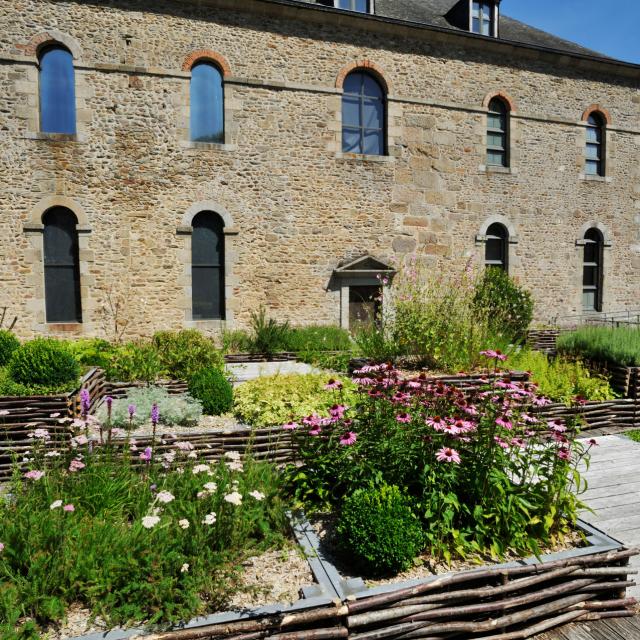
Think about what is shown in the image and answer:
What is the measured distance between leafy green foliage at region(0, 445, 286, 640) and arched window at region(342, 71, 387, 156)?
10.5m

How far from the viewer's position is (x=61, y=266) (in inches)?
411

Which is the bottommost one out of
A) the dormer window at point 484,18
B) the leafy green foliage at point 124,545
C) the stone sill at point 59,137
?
the leafy green foliage at point 124,545

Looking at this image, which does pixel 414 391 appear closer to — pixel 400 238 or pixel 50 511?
pixel 50 511

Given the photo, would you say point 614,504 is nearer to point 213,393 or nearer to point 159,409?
point 213,393

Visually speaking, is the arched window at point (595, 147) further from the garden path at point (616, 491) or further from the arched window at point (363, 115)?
the garden path at point (616, 491)

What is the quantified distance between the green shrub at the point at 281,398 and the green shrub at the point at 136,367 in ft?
4.92

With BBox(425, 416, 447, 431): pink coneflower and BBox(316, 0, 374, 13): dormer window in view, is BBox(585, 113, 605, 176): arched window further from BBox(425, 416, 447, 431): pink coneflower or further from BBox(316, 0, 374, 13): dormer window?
BBox(425, 416, 447, 431): pink coneflower

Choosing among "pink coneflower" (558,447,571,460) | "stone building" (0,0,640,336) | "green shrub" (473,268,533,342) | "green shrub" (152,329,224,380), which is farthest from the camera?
"green shrub" (473,268,533,342)

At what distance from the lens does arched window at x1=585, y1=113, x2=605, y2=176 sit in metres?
14.7

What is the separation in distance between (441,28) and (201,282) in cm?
873

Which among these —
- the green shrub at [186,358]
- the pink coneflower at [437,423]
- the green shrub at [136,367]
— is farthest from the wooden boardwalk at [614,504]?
the green shrub at [136,367]

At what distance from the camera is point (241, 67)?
36.5 feet

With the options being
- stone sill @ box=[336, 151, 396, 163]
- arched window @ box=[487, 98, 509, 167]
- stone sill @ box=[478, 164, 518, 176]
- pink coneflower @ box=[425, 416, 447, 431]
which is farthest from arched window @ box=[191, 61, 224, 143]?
pink coneflower @ box=[425, 416, 447, 431]

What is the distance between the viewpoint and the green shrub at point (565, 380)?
6539 mm
